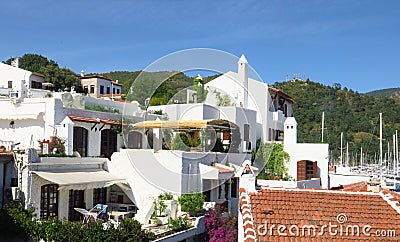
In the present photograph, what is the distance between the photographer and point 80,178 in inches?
802

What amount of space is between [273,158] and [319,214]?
25.7 m

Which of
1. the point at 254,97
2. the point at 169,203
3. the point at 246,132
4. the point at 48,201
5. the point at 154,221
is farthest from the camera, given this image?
the point at 254,97

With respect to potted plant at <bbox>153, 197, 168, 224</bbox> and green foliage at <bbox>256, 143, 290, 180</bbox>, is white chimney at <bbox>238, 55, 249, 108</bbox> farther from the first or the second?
potted plant at <bbox>153, 197, 168, 224</bbox>

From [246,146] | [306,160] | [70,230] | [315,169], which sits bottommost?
[70,230]

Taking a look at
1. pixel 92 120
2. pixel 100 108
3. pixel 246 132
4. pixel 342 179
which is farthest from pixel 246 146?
pixel 342 179

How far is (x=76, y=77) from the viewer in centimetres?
4897

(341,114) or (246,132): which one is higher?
(341,114)

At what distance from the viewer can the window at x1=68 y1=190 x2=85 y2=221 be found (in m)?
21.6

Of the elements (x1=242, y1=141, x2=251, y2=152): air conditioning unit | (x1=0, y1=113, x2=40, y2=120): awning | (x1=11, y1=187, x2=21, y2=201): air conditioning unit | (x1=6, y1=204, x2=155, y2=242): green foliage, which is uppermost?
(x1=0, y1=113, x2=40, y2=120): awning

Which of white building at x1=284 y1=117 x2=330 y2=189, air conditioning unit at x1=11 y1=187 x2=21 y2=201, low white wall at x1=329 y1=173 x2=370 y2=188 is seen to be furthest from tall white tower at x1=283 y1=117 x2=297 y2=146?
air conditioning unit at x1=11 y1=187 x2=21 y2=201

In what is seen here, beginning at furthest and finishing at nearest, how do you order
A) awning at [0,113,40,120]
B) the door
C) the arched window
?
the door, the arched window, awning at [0,113,40,120]

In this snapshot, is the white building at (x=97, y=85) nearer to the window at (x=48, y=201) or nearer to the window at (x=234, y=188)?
the window at (x=234, y=188)

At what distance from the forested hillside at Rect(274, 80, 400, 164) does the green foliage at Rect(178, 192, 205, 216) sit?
49548 millimetres

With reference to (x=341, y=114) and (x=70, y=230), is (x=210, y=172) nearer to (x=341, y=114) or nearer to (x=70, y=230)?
(x=70, y=230)
